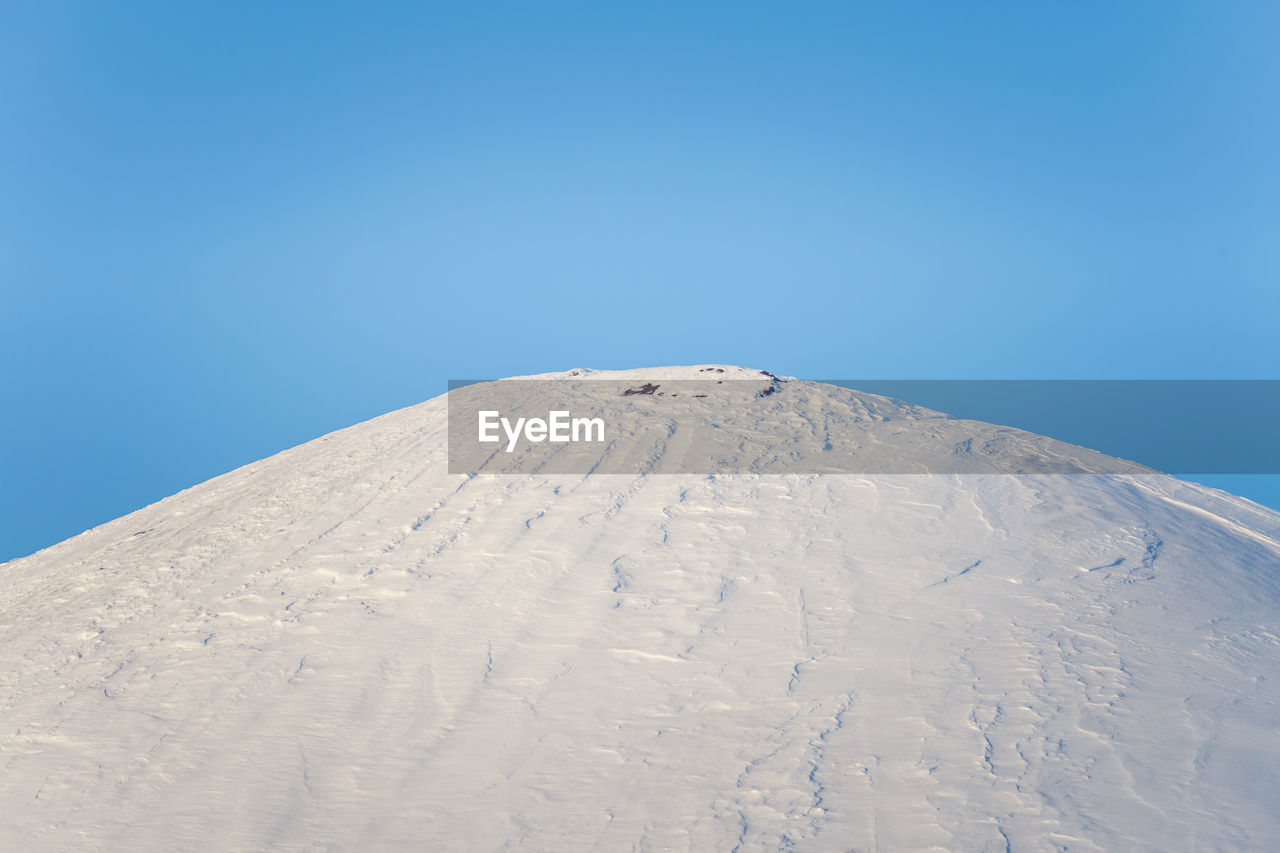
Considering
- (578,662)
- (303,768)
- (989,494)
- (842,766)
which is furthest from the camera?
(989,494)

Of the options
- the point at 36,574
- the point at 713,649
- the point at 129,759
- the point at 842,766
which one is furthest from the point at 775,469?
the point at 36,574

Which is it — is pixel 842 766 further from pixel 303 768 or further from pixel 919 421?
pixel 919 421

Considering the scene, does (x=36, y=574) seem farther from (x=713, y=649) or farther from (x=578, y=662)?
(x=713, y=649)

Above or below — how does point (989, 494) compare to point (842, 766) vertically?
above

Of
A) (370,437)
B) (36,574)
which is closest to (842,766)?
(370,437)

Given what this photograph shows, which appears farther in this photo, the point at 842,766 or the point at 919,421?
the point at 919,421

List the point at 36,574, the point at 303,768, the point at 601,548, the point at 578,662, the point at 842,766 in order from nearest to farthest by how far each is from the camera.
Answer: the point at 842,766, the point at 303,768, the point at 578,662, the point at 601,548, the point at 36,574

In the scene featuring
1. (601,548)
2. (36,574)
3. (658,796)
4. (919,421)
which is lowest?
(36,574)
